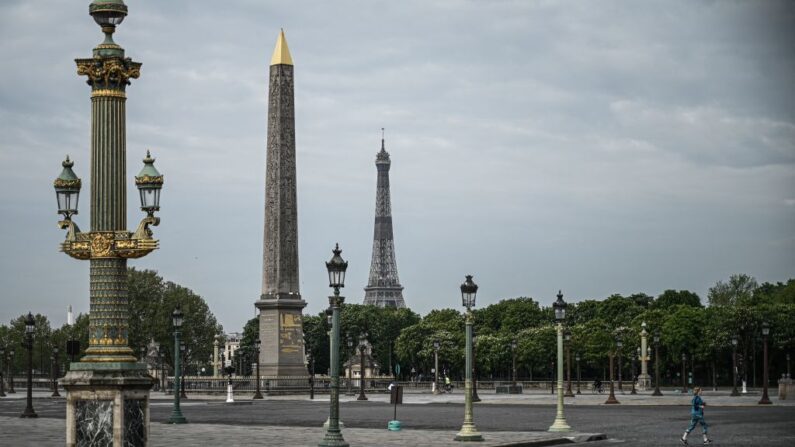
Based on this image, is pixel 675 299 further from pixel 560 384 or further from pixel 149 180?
pixel 149 180

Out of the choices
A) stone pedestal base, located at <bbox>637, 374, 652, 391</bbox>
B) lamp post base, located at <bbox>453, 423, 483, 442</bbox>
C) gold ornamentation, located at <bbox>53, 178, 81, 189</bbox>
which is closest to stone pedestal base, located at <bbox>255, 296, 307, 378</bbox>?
stone pedestal base, located at <bbox>637, 374, 652, 391</bbox>

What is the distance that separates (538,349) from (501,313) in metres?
25.0

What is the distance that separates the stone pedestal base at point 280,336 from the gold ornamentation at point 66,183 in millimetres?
56993

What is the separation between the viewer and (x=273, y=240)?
78188mm

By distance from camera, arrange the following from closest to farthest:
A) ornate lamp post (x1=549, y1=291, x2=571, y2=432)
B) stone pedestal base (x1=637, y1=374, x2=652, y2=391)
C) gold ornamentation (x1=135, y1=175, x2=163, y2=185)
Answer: gold ornamentation (x1=135, y1=175, x2=163, y2=185), ornate lamp post (x1=549, y1=291, x2=571, y2=432), stone pedestal base (x1=637, y1=374, x2=652, y2=391)

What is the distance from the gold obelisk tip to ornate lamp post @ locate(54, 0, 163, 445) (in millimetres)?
56610

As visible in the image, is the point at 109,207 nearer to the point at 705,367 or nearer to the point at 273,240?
the point at 273,240

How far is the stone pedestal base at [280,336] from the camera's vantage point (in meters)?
79.3

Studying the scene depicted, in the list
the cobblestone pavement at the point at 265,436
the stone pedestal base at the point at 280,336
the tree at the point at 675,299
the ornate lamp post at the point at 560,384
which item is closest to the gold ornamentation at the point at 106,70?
the cobblestone pavement at the point at 265,436

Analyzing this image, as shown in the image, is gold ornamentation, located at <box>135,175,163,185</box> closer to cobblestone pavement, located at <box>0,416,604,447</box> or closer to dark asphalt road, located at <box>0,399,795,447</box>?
cobblestone pavement, located at <box>0,416,604,447</box>

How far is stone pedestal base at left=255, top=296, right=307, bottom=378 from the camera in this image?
79.3 meters

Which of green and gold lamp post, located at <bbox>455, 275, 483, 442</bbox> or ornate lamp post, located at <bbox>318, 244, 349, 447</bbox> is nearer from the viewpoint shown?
ornate lamp post, located at <bbox>318, 244, 349, 447</bbox>

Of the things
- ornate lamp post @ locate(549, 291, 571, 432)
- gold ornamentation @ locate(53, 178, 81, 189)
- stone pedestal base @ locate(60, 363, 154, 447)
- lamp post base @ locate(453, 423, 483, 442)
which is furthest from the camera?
ornate lamp post @ locate(549, 291, 571, 432)

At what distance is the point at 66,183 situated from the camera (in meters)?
21.9
